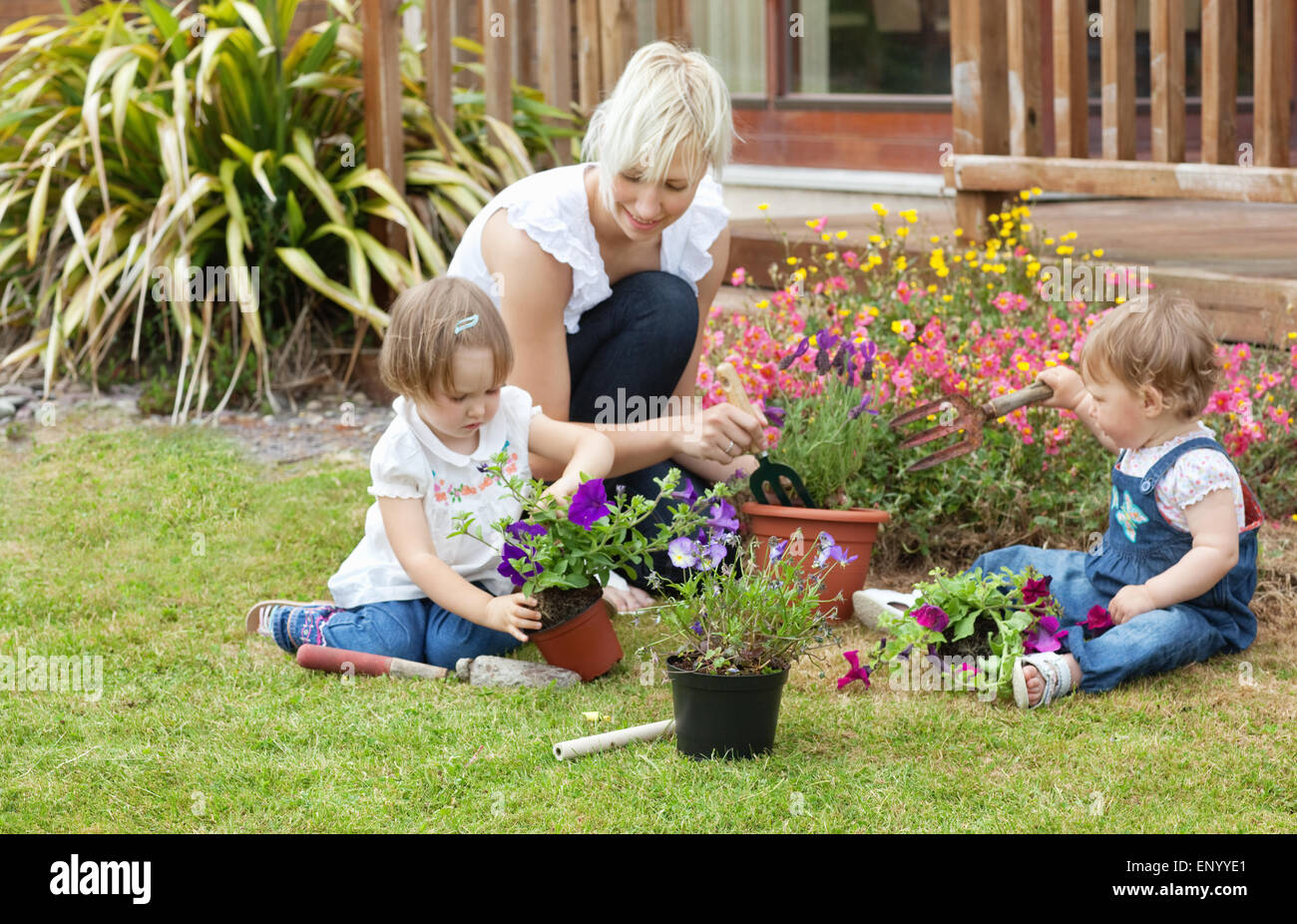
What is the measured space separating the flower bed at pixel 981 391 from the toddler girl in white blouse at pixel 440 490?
26.4 inches

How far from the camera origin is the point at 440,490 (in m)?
2.95

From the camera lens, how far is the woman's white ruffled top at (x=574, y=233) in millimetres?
3191

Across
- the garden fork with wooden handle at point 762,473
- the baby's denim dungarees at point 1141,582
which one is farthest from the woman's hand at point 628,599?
the baby's denim dungarees at point 1141,582

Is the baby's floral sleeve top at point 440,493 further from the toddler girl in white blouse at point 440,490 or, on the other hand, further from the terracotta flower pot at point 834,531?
the terracotta flower pot at point 834,531

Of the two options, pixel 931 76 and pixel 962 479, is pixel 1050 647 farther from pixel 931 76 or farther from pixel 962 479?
pixel 931 76

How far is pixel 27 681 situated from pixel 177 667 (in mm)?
288

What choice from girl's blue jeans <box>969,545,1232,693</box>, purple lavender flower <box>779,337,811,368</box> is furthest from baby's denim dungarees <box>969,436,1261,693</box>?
purple lavender flower <box>779,337,811,368</box>

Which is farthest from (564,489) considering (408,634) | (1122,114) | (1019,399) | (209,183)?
(209,183)

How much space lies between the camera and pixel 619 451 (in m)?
3.17

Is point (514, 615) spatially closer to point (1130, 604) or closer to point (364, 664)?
point (364, 664)

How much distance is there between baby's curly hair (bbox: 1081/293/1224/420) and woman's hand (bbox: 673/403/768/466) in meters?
0.73

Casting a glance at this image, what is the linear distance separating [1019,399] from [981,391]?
0.70 m
